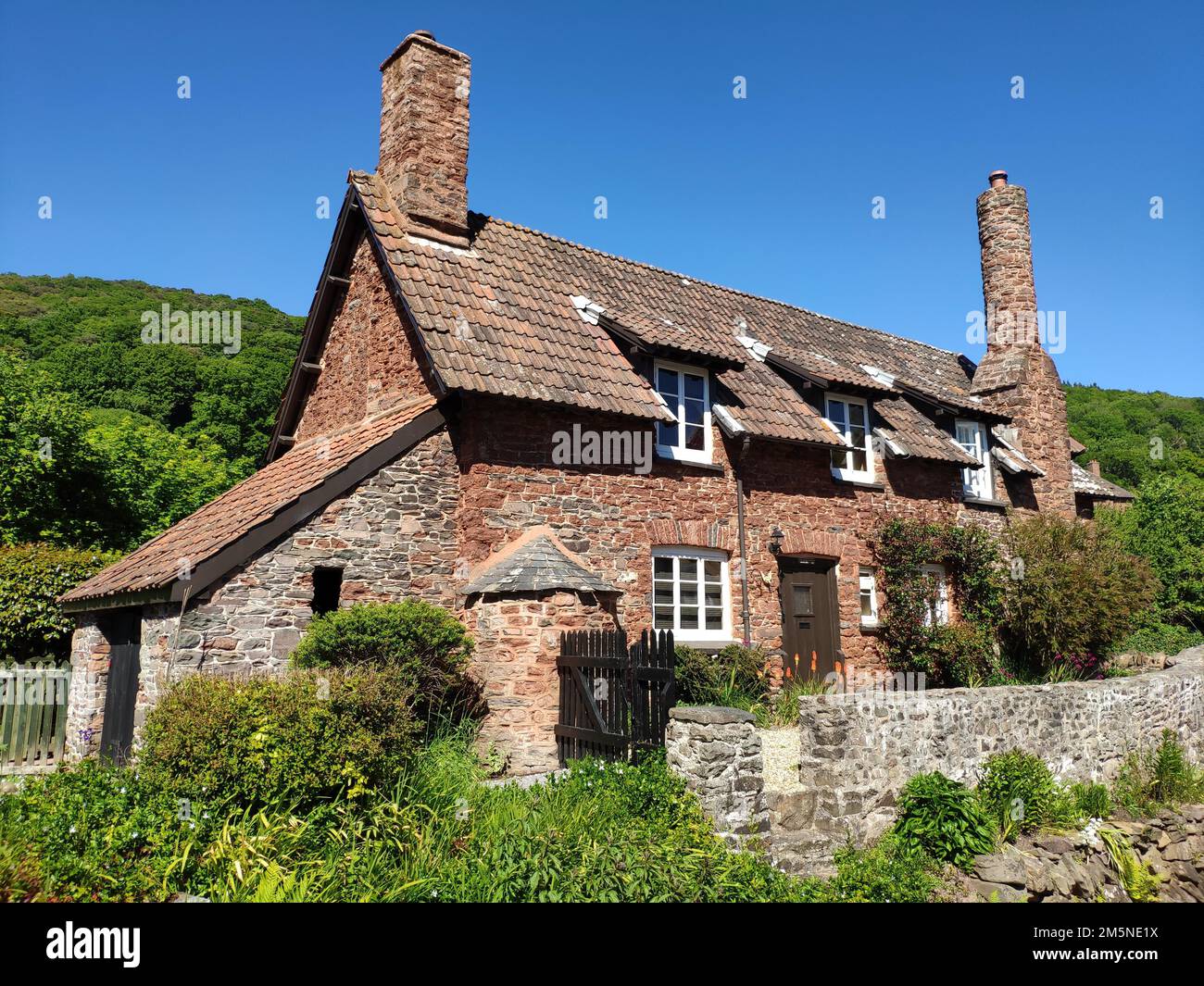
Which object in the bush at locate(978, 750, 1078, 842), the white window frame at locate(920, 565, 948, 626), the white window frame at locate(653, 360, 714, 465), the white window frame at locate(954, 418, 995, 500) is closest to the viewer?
the bush at locate(978, 750, 1078, 842)

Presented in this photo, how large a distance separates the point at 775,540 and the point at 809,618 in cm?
173

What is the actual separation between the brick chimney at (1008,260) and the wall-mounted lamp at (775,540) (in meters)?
11.4

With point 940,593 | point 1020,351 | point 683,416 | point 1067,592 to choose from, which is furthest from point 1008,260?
point 683,416

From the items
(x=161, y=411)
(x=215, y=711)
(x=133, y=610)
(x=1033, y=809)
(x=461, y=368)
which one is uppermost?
(x=161, y=411)

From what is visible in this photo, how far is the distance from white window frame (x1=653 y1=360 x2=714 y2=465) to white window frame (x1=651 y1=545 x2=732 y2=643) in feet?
5.10

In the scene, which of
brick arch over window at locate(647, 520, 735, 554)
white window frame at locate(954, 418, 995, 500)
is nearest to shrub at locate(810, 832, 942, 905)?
brick arch over window at locate(647, 520, 735, 554)

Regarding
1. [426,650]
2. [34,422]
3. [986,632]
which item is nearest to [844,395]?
[986,632]

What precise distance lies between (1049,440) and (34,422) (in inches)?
973

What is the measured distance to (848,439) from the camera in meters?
17.1

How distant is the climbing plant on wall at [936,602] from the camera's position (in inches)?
644

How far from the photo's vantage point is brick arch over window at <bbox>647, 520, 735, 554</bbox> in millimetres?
13578

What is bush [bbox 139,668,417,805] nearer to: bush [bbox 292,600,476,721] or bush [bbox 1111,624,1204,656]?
bush [bbox 292,600,476,721]

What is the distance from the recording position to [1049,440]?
72.7 ft
